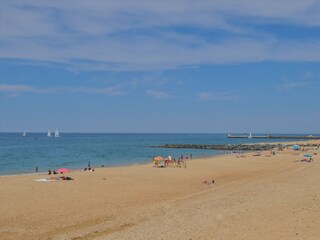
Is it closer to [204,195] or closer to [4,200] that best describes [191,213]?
[204,195]

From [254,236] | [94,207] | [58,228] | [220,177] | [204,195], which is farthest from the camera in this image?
[220,177]

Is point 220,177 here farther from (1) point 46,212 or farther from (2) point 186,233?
(2) point 186,233

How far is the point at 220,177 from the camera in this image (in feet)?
113

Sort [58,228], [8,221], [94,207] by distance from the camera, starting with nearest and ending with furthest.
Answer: [58,228], [8,221], [94,207]

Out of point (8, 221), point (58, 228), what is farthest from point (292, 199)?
point (8, 221)

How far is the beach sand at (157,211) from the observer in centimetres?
1409

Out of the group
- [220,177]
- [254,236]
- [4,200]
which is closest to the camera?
[254,236]

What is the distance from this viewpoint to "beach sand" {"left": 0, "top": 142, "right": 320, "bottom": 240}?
46.2 ft

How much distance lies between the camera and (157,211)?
60.9 ft

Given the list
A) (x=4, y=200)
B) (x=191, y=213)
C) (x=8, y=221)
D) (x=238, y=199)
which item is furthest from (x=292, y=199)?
(x=4, y=200)

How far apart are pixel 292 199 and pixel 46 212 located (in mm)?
11073

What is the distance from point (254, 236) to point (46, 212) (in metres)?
9.63

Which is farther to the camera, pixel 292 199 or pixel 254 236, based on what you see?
pixel 292 199

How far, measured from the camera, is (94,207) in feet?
65.5
